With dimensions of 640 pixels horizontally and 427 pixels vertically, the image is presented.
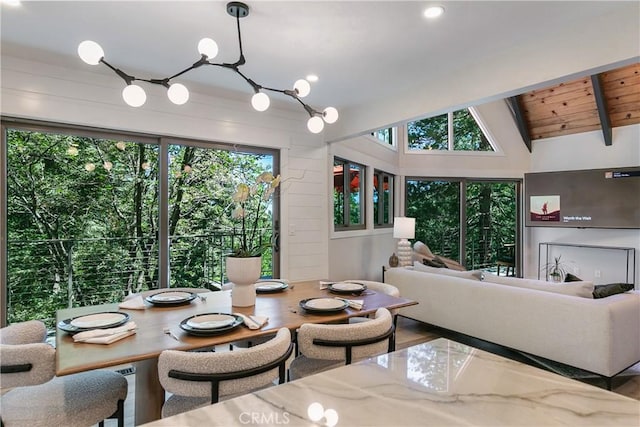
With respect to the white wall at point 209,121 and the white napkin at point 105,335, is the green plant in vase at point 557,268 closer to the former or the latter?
the white wall at point 209,121

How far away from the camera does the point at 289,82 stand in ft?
12.0

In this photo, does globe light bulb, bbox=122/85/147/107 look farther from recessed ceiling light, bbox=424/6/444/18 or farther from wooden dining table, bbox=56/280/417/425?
recessed ceiling light, bbox=424/6/444/18

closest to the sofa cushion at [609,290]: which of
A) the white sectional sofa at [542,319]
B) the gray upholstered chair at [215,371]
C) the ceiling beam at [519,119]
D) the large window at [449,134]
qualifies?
the white sectional sofa at [542,319]

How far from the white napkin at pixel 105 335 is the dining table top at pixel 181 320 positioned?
0.02m

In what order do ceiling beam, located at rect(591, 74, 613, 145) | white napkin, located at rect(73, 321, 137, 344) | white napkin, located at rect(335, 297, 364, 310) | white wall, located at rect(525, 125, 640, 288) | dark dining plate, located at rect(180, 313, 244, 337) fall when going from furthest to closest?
white wall, located at rect(525, 125, 640, 288), ceiling beam, located at rect(591, 74, 613, 145), white napkin, located at rect(335, 297, 364, 310), dark dining plate, located at rect(180, 313, 244, 337), white napkin, located at rect(73, 321, 137, 344)

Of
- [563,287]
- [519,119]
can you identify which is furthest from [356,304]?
[519,119]

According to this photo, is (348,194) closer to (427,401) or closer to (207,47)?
(207,47)

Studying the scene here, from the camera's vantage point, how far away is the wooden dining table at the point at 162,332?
56.1 inches

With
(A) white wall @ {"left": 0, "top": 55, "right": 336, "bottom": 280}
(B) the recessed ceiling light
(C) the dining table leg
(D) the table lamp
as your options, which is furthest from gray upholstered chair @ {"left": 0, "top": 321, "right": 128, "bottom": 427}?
(D) the table lamp

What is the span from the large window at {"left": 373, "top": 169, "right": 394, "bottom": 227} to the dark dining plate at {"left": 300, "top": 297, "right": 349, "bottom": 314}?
420cm

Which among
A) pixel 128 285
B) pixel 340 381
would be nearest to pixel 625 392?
pixel 340 381

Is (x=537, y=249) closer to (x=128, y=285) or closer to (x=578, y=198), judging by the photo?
(x=578, y=198)

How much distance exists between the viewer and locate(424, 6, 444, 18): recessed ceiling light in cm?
232

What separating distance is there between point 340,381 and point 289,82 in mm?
3187
